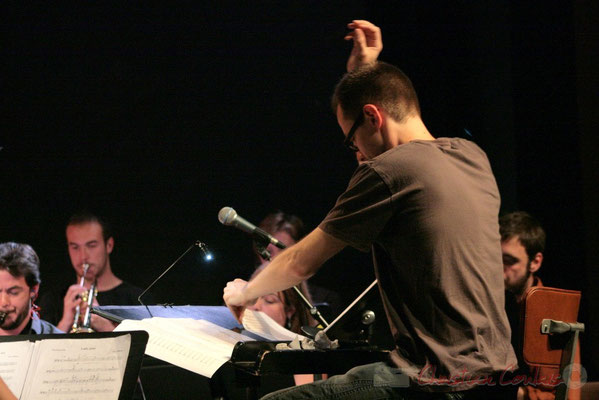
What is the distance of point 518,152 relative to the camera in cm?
486

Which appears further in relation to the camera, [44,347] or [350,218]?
[44,347]

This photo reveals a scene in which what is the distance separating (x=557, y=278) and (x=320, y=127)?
93.6 inches

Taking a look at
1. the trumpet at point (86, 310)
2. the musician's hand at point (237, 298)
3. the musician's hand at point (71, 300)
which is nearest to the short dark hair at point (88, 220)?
the trumpet at point (86, 310)

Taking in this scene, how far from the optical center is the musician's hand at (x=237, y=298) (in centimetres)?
201

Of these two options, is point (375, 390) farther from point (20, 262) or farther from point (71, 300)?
point (71, 300)

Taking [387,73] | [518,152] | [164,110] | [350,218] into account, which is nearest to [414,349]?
[350,218]

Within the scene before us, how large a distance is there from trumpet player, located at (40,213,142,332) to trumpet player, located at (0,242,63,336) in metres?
0.38

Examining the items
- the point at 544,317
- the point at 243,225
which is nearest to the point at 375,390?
the point at 243,225

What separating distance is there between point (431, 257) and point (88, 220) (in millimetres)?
3891

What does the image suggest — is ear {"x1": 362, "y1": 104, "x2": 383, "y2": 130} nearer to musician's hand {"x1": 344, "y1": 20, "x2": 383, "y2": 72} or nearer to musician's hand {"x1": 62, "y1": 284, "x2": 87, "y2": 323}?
musician's hand {"x1": 344, "y1": 20, "x2": 383, "y2": 72}

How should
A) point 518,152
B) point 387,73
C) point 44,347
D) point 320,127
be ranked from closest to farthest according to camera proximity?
point 387,73
point 44,347
point 518,152
point 320,127

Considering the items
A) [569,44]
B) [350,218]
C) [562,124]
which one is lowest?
[350,218]

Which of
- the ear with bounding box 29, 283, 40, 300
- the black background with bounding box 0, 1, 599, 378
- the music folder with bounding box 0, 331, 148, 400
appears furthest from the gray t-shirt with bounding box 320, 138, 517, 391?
the ear with bounding box 29, 283, 40, 300

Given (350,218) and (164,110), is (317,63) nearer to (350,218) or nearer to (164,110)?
(164,110)
